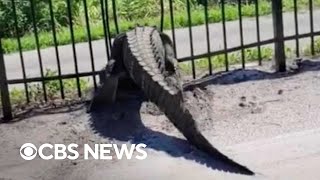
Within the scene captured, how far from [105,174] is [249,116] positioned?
4.77 ft

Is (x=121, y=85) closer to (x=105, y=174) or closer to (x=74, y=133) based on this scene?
(x=74, y=133)

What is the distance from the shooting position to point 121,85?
6727 millimetres

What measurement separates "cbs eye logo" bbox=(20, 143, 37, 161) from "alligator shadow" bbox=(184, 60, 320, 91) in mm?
1673

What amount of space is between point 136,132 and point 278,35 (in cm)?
200

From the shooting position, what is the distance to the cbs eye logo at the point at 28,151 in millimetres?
5641

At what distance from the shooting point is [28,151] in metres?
5.73

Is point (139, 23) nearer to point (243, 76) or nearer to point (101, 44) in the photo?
point (101, 44)

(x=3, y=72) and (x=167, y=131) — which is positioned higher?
(x=3, y=72)

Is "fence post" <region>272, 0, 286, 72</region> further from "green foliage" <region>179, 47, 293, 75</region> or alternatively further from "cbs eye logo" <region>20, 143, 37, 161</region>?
"cbs eye logo" <region>20, 143, 37, 161</region>

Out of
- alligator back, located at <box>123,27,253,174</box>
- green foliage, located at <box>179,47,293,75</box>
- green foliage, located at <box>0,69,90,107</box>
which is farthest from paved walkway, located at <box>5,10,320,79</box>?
alligator back, located at <box>123,27,253,174</box>

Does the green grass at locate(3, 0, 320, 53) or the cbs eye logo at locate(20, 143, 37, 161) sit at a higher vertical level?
the green grass at locate(3, 0, 320, 53)

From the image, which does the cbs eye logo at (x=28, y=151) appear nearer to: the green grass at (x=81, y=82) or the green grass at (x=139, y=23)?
the green grass at (x=81, y=82)

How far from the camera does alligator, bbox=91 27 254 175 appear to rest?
5.25 metres

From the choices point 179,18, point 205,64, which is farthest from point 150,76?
point 179,18
